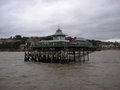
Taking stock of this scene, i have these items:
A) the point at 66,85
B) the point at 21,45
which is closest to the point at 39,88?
the point at 66,85

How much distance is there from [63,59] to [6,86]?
956 inches

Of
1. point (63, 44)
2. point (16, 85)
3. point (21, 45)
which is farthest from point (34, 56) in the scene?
point (21, 45)

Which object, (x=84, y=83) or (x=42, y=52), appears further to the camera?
(x=42, y=52)

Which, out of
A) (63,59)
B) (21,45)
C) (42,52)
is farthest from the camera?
(21,45)

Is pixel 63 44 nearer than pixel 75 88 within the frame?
No

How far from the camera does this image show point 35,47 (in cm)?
5659

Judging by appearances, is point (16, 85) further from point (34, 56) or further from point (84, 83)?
point (34, 56)

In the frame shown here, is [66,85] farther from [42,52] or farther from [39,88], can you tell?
[42,52]

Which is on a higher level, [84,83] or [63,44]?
[63,44]

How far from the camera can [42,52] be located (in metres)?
56.4

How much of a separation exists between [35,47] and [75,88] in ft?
116

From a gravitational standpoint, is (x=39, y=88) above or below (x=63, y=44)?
below

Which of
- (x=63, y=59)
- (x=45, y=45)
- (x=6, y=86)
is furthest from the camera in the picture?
(x=45, y=45)

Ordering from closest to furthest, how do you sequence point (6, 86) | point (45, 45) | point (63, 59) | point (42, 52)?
1. point (6, 86)
2. point (63, 59)
3. point (45, 45)
4. point (42, 52)
